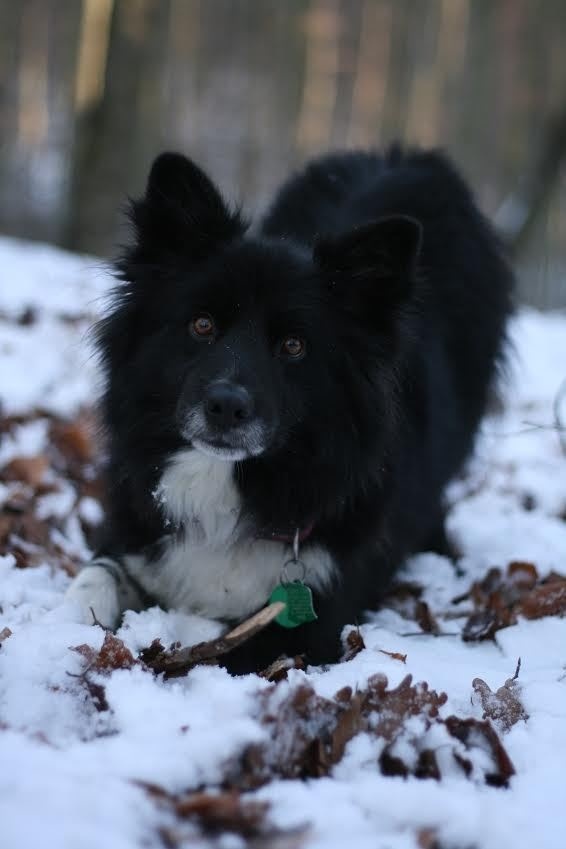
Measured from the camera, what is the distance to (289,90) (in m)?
28.3

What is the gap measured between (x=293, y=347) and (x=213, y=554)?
836 mm

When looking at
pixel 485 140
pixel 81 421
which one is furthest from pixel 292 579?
pixel 485 140

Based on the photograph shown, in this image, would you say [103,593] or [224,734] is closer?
[224,734]

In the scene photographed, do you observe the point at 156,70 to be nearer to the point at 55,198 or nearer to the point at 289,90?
the point at 55,198

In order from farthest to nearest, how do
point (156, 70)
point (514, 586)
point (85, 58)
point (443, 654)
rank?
point (156, 70), point (85, 58), point (514, 586), point (443, 654)

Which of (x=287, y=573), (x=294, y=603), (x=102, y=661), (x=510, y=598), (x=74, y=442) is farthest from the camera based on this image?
(x=74, y=442)

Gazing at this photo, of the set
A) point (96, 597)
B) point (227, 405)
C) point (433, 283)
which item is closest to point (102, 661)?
point (96, 597)

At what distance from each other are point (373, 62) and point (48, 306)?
84.3ft

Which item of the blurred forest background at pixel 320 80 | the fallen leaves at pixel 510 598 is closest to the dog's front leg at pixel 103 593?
the fallen leaves at pixel 510 598

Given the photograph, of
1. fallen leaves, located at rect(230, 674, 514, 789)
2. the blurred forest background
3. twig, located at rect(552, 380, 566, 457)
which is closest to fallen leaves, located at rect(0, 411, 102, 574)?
fallen leaves, located at rect(230, 674, 514, 789)

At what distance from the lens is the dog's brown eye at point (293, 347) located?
3139mm

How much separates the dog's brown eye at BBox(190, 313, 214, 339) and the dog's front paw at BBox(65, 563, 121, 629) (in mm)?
952

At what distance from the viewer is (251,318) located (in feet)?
10.2

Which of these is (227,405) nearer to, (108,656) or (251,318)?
(251,318)
